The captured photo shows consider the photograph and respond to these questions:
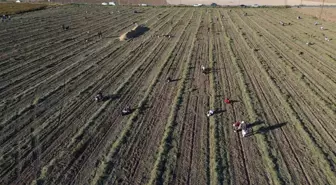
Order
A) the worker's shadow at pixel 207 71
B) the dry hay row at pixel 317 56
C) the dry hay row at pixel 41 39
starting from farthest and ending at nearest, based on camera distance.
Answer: the dry hay row at pixel 41 39, the dry hay row at pixel 317 56, the worker's shadow at pixel 207 71

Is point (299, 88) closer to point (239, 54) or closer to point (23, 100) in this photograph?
point (239, 54)

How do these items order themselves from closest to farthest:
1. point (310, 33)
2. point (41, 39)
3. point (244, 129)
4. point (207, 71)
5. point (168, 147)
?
point (168, 147), point (244, 129), point (207, 71), point (41, 39), point (310, 33)

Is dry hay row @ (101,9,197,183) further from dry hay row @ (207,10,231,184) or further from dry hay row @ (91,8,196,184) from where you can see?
dry hay row @ (207,10,231,184)

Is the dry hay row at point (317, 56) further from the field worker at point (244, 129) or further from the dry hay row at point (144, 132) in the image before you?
the dry hay row at point (144, 132)

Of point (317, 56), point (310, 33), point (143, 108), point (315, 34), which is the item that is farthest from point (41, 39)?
point (315, 34)

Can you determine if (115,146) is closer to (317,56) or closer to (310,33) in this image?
(317,56)

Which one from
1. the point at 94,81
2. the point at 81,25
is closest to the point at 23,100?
the point at 94,81

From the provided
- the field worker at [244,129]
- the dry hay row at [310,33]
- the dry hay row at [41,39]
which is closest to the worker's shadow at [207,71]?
the field worker at [244,129]

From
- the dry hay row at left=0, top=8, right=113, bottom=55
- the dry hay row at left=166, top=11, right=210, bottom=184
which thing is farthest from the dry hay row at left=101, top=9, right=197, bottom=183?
the dry hay row at left=0, top=8, right=113, bottom=55
